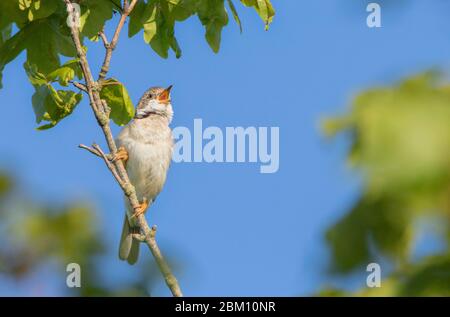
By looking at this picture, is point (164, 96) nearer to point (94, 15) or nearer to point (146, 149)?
point (146, 149)

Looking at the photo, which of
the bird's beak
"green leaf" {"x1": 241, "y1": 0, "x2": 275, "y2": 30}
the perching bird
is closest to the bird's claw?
the perching bird

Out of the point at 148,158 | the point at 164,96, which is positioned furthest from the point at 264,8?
the point at 164,96

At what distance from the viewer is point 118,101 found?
6.01 m

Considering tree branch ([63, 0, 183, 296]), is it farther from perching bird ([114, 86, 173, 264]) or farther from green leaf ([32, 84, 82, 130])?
perching bird ([114, 86, 173, 264])

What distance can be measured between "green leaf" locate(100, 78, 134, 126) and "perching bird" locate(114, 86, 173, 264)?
1.65m

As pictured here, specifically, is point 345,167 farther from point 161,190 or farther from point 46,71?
point 161,190

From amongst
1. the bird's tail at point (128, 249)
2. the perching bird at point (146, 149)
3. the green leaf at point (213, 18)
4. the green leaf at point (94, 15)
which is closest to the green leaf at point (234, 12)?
the green leaf at point (213, 18)

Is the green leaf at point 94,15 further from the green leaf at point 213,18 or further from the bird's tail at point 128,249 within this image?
the bird's tail at point 128,249

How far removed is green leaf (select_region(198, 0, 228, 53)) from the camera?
19.8 ft

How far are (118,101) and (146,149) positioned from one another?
2.08 m

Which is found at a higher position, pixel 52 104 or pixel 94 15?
pixel 94 15
